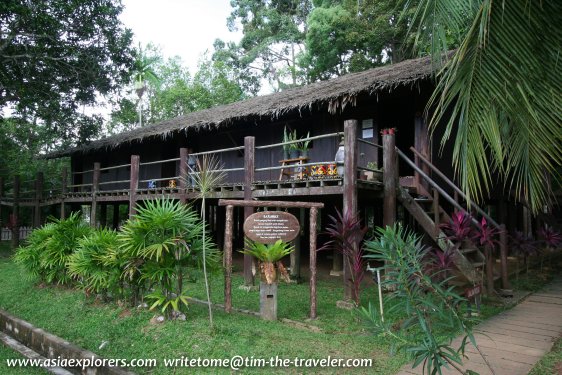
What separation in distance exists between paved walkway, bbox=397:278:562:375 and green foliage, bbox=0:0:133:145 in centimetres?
1384

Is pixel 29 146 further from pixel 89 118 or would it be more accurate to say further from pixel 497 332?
pixel 497 332

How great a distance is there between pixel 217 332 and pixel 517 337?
3.68m

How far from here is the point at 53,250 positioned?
8227 millimetres

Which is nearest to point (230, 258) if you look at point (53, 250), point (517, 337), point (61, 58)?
point (517, 337)

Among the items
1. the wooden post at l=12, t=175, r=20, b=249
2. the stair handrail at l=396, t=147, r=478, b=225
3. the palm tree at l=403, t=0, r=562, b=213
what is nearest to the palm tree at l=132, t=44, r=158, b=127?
the wooden post at l=12, t=175, r=20, b=249

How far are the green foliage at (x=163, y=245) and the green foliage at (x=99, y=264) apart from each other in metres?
0.49

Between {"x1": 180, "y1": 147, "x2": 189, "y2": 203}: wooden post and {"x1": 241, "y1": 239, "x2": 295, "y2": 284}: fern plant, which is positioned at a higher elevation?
{"x1": 180, "y1": 147, "x2": 189, "y2": 203}: wooden post

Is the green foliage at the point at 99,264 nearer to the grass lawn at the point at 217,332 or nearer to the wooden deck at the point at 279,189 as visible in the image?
the grass lawn at the point at 217,332

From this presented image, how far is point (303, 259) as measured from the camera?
12.7 meters

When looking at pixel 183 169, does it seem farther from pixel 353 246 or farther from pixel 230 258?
pixel 353 246

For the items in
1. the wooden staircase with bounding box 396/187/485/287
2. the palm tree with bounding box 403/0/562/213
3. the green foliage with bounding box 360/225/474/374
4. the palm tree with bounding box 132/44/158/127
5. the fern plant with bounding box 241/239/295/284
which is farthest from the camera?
the palm tree with bounding box 132/44/158/127

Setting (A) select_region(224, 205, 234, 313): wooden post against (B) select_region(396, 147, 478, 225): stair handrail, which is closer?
(A) select_region(224, 205, 234, 313): wooden post

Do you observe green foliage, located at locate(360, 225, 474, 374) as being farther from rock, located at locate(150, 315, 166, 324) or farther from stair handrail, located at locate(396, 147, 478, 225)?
stair handrail, located at locate(396, 147, 478, 225)

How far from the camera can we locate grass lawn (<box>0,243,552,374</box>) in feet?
15.2
